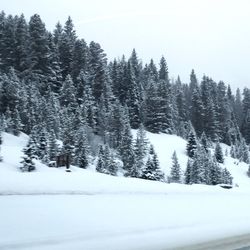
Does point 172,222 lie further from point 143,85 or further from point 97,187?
point 143,85

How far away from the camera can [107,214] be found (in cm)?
1052

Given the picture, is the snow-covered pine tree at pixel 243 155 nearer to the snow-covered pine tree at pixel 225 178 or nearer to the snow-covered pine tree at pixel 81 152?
the snow-covered pine tree at pixel 225 178

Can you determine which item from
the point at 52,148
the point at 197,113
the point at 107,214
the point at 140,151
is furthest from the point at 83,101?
the point at 107,214

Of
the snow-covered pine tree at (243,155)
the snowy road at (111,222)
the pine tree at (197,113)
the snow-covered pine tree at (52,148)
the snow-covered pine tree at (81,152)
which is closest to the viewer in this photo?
the snowy road at (111,222)

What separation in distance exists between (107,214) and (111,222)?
614 millimetres

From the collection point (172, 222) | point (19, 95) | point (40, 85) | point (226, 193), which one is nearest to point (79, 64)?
point (40, 85)

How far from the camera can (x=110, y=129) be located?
2240 inches

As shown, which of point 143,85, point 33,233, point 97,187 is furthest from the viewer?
point 143,85

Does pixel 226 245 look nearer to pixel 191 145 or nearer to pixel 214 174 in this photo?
pixel 214 174

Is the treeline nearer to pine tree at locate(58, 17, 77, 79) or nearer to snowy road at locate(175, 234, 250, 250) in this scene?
pine tree at locate(58, 17, 77, 79)

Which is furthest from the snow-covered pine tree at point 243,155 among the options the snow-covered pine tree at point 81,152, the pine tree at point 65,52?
the snow-covered pine tree at point 81,152

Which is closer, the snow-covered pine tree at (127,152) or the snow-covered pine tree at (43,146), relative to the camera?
the snow-covered pine tree at (43,146)

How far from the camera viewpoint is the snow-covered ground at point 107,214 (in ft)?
26.6

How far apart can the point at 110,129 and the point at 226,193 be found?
3957 centimetres
